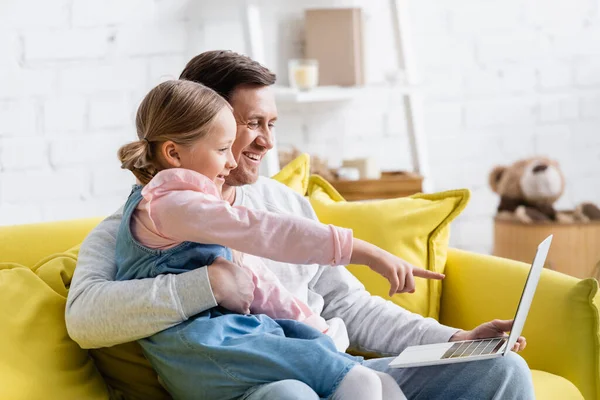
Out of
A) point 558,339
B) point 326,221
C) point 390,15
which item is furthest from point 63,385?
point 390,15

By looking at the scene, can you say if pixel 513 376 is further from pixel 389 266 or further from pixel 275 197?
pixel 275 197

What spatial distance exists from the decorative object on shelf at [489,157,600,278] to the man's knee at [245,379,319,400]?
1954mm

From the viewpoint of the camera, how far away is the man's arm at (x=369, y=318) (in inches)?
63.9

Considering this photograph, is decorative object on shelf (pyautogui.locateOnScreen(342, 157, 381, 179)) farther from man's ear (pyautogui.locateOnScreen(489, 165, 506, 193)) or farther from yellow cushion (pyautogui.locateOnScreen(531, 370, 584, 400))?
yellow cushion (pyautogui.locateOnScreen(531, 370, 584, 400))

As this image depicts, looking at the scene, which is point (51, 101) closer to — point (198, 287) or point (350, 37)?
point (350, 37)

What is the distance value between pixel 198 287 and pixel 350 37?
1799mm

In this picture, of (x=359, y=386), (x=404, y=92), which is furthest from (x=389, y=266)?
(x=404, y=92)

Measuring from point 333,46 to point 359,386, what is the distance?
1.88m

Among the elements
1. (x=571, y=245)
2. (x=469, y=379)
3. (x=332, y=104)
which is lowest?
(x=571, y=245)

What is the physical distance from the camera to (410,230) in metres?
1.95

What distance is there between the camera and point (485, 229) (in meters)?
3.56

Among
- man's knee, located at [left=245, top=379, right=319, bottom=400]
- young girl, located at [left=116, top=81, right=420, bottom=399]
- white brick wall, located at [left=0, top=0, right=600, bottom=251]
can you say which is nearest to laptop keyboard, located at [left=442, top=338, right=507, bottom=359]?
young girl, located at [left=116, top=81, right=420, bottom=399]

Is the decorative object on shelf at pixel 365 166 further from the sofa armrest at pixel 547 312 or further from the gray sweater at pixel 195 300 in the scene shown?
the gray sweater at pixel 195 300

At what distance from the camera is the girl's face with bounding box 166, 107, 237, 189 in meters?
1.39
